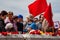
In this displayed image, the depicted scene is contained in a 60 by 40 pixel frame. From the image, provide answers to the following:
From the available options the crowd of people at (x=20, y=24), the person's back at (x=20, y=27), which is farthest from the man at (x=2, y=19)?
the person's back at (x=20, y=27)

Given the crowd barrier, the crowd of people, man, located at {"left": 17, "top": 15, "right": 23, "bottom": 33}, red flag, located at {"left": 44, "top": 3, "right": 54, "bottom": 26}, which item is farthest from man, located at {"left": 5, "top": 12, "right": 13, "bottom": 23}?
red flag, located at {"left": 44, "top": 3, "right": 54, "bottom": 26}

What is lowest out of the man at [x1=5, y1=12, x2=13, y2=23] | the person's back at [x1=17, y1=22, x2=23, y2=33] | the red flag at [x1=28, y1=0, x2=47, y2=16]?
the person's back at [x1=17, y1=22, x2=23, y2=33]

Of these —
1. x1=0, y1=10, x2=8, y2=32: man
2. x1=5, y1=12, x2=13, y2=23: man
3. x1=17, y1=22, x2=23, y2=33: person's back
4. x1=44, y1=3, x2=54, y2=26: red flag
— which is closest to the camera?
x1=0, y1=10, x2=8, y2=32: man

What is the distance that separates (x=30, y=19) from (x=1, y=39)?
3.50 metres

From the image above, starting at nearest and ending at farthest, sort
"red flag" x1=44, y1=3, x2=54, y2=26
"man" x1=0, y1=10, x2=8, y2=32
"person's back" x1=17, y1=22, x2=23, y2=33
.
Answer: "man" x1=0, y1=10, x2=8, y2=32 → "person's back" x1=17, y1=22, x2=23, y2=33 → "red flag" x1=44, y1=3, x2=54, y2=26

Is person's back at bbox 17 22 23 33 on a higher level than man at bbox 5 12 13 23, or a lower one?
lower

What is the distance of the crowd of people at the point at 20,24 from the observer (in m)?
11.8

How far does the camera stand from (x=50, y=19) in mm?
13516

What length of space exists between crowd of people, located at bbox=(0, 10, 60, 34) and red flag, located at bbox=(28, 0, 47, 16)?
0.33 m

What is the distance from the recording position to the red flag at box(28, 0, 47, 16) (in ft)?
46.9

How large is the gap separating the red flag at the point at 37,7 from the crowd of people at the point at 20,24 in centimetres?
33

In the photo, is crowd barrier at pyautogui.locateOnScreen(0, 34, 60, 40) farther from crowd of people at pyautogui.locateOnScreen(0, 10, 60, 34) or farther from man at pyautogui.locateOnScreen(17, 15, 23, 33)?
man at pyautogui.locateOnScreen(17, 15, 23, 33)

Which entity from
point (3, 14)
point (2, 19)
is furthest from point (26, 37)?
point (3, 14)

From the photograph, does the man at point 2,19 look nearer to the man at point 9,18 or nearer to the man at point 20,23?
the man at point 9,18
